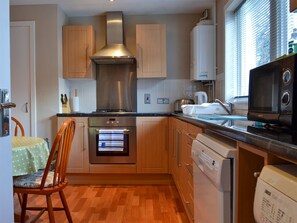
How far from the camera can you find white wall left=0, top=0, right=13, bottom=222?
91cm

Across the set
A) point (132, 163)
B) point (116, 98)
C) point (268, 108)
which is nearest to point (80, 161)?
point (132, 163)

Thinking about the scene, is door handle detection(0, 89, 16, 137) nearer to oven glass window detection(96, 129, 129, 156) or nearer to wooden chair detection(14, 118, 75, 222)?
wooden chair detection(14, 118, 75, 222)

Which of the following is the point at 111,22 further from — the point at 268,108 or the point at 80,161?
the point at 268,108

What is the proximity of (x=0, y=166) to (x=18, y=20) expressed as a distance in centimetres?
313

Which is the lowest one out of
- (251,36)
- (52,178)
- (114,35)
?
(52,178)

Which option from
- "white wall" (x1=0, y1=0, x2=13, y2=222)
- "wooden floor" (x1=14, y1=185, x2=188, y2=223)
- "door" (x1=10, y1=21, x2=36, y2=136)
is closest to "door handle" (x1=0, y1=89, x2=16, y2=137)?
"white wall" (x1=0, y1=0, x2=13, y2=222)

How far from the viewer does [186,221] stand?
2154 millimetres


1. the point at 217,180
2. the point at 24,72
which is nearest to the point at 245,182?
the point at 217,180

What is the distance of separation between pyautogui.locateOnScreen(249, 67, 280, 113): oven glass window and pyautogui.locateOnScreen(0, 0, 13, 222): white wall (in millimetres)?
1018

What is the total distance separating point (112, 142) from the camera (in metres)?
3.20

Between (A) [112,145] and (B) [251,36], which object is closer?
(B) [251,36]

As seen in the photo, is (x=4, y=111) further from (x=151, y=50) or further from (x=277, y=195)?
(x=151, y=50)

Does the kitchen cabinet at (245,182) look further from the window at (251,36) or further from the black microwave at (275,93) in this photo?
the window at (251,36)

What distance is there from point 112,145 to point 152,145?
500 millimetres
